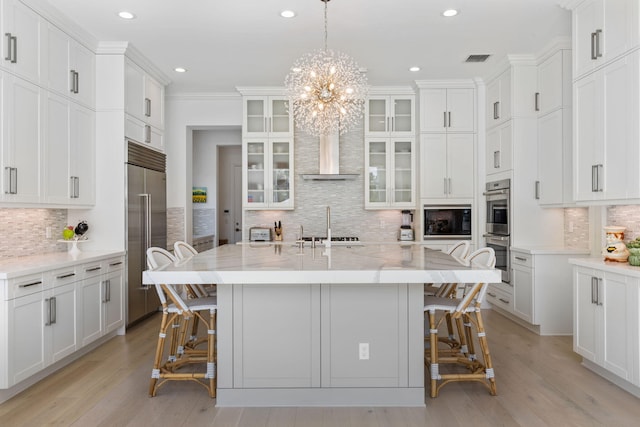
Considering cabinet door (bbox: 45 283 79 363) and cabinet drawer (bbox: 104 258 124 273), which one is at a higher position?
cabinet drawer (bbox: 104 258 124 273)

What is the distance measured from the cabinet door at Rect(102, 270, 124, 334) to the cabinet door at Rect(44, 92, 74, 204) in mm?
841

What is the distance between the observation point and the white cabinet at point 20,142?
3.26 meters

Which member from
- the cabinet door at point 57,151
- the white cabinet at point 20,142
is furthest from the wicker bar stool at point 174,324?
the cabinet door at point 57,151

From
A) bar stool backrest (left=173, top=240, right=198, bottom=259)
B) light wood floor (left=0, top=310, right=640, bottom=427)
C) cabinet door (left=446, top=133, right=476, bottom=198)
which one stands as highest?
cabinet door (left=446, top=133, right=476, bottom=198)

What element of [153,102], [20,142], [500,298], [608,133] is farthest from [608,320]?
[153,102]

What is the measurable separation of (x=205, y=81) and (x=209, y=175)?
223 cm

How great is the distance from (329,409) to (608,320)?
80.8 inches

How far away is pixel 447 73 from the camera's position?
18.4ft

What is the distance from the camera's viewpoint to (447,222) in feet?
19.3

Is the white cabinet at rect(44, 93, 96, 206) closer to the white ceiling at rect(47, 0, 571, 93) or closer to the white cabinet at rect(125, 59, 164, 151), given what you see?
the white cabinet at rect(125, 59, 164, 151)

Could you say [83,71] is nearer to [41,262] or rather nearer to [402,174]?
[41,262]

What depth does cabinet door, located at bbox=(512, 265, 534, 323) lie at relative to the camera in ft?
14.9

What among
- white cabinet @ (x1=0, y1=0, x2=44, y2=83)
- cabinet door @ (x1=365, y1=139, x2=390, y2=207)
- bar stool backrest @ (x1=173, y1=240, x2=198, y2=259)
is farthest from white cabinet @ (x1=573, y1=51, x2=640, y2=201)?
white cabinet @ (x1=0, y1=0, x2=44, y2=83)

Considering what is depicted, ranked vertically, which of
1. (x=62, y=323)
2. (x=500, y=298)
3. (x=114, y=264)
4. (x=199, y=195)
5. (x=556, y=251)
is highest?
(x=199, y=195)
